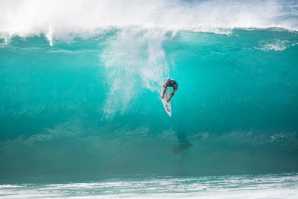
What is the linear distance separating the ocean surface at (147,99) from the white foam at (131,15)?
0.03m

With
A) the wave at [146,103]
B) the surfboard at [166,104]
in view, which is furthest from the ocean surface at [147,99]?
the surfboard at [166,104]

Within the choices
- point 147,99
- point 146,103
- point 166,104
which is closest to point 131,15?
point 147,99

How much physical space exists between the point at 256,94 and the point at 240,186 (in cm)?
326

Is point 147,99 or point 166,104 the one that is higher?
point 147,99

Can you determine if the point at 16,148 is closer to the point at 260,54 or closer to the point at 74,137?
the point at 74,137

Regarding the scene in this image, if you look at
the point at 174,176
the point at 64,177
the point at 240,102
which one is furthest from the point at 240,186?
the point at 64,177

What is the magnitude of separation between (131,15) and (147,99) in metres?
3.28

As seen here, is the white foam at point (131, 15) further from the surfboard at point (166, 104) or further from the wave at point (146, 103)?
the surfboard at point (166, 104)

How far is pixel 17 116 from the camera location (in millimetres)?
7328

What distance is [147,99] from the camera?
Answer: 7.66 meters

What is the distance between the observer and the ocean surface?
5902mm

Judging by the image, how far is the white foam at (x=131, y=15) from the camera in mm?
8688

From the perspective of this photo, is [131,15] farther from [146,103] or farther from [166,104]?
[166,104]

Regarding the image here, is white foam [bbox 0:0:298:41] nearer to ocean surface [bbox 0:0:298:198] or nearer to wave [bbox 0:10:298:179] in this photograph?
ocean surface [bbox 0:0:298:198]
